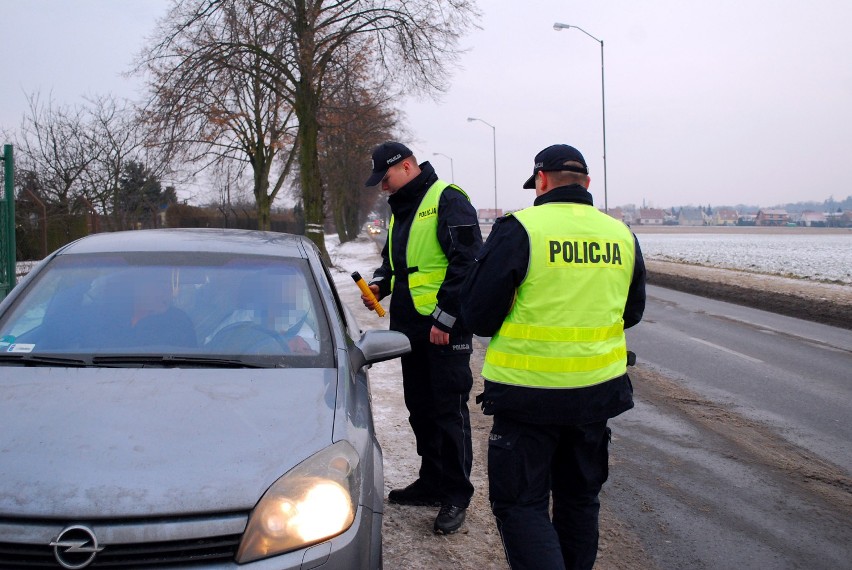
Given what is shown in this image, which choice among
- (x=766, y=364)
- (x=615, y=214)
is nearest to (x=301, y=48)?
(x=766, y=364)

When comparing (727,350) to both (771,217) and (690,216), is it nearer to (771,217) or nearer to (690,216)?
(771,217)

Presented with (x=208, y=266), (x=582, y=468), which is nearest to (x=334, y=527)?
(x=582, y=468)

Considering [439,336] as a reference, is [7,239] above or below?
above

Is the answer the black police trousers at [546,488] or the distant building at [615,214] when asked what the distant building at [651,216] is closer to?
the distant building at [615,214]

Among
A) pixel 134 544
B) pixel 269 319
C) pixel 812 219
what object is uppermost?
pixel 269 319

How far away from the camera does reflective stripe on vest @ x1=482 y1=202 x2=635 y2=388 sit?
9.75 ft

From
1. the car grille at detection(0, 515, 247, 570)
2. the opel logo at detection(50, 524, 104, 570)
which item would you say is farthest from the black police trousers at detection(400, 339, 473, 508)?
the opel logo at detection(50, 524, 104, 570)

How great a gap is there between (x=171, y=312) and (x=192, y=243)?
1.95 ft

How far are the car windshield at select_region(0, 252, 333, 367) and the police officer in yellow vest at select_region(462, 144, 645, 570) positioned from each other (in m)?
0.80

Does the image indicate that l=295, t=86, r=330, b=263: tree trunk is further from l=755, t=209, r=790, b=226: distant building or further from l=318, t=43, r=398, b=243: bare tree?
l=755, t=209, r=790, b=226: distant building

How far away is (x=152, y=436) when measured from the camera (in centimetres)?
256

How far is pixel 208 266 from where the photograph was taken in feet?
12.4

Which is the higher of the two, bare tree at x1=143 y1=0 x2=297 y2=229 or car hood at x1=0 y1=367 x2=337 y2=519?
bare tree at x1=143 y1=0 x2=297 y2=229

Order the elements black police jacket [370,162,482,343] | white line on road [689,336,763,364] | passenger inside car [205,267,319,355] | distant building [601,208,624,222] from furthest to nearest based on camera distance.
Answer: white line on road [689,336,763,364], black police jacket [370,162,482,343], distant building [601,208,624,222], passenger inside car [205,267,319,355]
